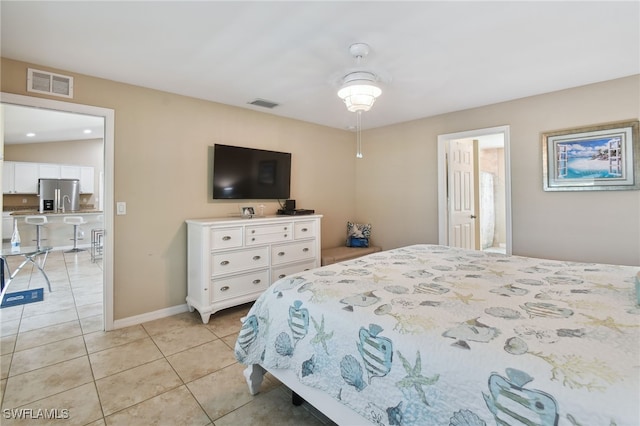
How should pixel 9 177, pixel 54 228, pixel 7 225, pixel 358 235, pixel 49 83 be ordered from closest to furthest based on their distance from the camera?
pixel 49 83 < pixel 358 235 < pixel 7 225 < pixel 54 228 < pixel 9 177

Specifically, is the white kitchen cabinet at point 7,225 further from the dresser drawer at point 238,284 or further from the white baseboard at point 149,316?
the dresser drawer at point 238,284

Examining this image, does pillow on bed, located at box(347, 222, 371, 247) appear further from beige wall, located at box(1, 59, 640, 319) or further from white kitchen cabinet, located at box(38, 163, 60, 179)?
white kitchen cabinet, located at box(38, 163, 60, 179)

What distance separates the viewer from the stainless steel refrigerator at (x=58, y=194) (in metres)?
7.20

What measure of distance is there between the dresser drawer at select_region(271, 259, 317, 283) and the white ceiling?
1.99 metres

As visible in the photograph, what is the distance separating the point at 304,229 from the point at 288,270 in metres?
0.55

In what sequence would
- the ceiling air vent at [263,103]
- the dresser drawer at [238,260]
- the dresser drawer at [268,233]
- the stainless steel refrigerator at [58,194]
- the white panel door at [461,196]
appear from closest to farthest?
1. the dresser drawer at [238,260]
2. the dresser drawer at [268,233]
3. the ceiling air vent at [263,103]
4. the white panel door at [461,196]
5. the stainless steel refrigerator at [58,194]

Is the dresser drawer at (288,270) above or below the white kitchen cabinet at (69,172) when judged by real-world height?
below

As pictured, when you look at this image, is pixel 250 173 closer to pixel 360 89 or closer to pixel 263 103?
pixel 263 103

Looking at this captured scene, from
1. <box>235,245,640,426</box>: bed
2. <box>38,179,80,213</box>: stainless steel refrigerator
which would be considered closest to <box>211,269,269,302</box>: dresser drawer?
<box>235,245,640,426</box>: bed

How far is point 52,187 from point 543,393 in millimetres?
9730

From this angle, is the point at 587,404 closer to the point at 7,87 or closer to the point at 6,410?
the point at 6,410

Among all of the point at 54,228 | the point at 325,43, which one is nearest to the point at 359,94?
the point at 325,43

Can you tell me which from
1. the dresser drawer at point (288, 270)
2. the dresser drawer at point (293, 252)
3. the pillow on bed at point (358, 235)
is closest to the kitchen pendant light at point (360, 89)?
the dresser drawer at point (293, 252)

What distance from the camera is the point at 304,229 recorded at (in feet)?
12.4
